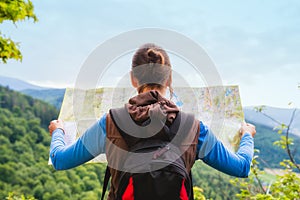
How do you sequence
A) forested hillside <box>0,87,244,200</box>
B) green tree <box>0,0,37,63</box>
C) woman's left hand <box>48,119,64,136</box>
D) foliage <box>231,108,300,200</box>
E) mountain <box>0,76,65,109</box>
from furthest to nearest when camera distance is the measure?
1. mountain <box>0,76,65,109</box>
2. forested hillside <box>0,87,244,200</box>
3. foliage <box>231,108,300,200</box>
4. green tree <box>0,0,37,63</box>
5. woman's left hand <box>48,119,64,136</box>

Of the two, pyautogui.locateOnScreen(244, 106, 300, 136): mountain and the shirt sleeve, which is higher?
pyautogui.locateOnScreen(244, 106, 300, 136): mountain

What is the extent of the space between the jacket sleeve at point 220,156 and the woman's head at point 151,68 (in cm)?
17

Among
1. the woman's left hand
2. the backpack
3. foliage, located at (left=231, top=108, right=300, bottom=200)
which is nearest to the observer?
the backpack

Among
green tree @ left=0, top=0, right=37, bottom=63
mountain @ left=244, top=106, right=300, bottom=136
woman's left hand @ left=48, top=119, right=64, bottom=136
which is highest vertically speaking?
green tree @ left=0, top=0, right=37, bottom=63

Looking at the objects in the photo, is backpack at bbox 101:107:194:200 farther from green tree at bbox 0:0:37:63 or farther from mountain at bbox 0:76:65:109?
mountain at bbox 0:76:65:109

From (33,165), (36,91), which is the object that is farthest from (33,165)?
(36,91)

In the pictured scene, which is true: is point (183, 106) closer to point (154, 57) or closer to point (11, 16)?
point (154, 57)

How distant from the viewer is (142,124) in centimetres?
86

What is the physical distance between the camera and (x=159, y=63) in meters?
0.93

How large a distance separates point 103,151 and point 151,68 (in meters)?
0.27

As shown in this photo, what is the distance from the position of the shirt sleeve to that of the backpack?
2.7 inches

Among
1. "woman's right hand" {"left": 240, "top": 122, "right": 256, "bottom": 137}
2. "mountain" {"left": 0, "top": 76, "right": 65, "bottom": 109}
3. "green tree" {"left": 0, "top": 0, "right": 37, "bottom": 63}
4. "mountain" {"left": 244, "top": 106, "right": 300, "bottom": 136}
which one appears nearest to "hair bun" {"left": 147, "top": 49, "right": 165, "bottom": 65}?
"woman's right hand" {"left": 240, "top": 122, "right": 256, "bottom": 137}

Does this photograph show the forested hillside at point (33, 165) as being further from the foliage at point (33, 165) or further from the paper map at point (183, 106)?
the paper map at point (183, 106)

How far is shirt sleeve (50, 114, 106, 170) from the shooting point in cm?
91
